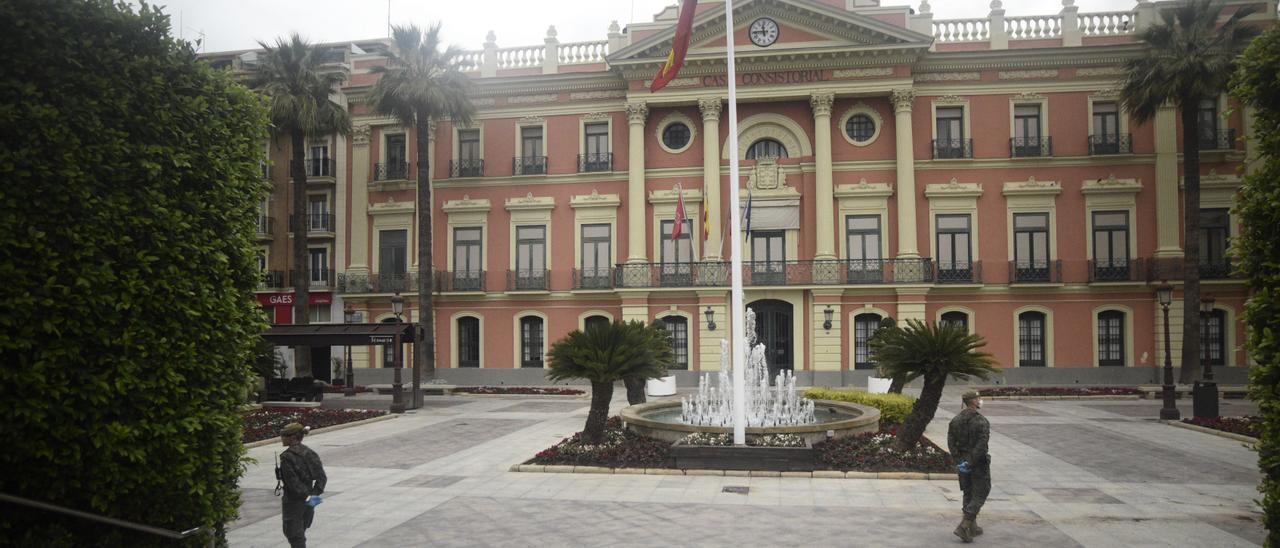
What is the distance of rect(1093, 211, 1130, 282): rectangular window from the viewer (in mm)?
33625

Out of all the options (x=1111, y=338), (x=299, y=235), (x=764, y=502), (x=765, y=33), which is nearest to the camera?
(x=764, y=502)

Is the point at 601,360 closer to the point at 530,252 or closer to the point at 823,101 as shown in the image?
the point at 823,101

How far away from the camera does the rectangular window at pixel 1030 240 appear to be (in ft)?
112

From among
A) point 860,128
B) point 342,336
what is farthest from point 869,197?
point 342,336

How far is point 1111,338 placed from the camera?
33.4m

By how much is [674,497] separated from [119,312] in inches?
287

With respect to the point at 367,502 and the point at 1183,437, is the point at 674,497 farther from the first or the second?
the point at 1183,437

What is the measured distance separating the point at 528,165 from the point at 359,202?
26.8ft

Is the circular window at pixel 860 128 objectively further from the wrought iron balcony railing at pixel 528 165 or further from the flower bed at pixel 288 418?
the flower bed at pixel 288 418

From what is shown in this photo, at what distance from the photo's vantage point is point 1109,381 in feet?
108

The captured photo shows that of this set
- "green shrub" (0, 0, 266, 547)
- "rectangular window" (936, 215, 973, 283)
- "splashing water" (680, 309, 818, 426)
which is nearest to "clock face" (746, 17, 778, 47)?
"rectangular window" (936, 215, 973, 283)

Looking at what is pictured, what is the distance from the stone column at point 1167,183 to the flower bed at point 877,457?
960 inches

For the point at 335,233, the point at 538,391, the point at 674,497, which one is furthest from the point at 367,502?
the point at 335,233

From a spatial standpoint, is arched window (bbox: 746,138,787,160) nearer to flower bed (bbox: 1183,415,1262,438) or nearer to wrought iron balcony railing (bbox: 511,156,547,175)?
wrought iron balcony railing (bbox: 511,156,547,175)
